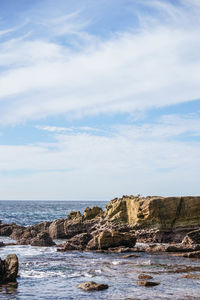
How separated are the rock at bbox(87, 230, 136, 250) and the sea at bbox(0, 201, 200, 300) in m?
1.64

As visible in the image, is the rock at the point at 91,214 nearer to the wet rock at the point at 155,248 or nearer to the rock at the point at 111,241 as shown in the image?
the rock at the point at 111,241

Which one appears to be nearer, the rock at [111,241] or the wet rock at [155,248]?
the wet rock at [155,248]

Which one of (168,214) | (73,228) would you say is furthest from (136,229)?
(73,228)

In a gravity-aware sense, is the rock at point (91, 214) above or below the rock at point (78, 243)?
above

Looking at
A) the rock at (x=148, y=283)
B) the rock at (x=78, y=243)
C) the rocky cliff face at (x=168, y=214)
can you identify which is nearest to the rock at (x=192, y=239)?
the rocky cliff face at (x=168, y=214)

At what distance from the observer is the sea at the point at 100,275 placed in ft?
63.4

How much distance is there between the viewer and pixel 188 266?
27172mm

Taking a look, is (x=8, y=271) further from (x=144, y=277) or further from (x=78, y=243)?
(x=78, y=243)

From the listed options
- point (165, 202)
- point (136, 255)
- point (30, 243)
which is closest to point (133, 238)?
point (136, 255)

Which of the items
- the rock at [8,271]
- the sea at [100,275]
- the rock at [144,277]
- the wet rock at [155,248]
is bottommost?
the sea at [100,275]

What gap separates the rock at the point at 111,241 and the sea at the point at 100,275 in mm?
1645

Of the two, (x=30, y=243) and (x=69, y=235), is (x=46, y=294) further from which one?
(x=69, y=235)

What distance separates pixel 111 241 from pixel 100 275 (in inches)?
460

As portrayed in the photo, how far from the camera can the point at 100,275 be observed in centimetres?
2431
